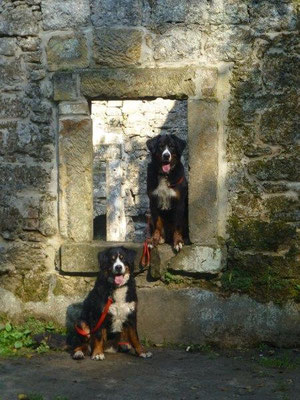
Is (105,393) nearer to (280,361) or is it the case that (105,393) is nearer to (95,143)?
(280,361)

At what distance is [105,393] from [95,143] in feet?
22.3

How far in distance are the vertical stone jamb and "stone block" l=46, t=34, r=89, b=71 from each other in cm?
34

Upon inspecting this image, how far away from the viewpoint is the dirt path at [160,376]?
4.27 m

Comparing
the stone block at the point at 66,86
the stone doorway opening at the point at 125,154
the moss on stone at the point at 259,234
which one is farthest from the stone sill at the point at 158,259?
the stone doorway opening at the point at 125,154

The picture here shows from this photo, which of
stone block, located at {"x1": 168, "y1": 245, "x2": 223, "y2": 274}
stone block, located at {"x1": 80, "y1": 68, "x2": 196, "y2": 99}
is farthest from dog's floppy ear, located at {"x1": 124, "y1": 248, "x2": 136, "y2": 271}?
stone block, located at {"x1": 80, "y1": 68, "x2": 196, "y2": 99}

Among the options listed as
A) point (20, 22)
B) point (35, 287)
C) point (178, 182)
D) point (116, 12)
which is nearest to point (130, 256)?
point (178, 182)

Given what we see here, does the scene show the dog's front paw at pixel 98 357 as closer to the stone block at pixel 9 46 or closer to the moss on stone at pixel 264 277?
the moss on stone at pixel 264 277

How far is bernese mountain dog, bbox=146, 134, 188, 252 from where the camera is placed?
5.62 metres

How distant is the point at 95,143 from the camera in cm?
1069

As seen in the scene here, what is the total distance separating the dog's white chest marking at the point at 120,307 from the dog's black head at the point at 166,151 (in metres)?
1.13

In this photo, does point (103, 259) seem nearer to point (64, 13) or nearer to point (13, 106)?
point (13, 106)

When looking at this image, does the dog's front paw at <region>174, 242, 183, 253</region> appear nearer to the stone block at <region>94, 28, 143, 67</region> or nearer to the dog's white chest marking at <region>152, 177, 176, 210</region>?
the dog's white chest marking at <region>152, 177, 176, 210</region>

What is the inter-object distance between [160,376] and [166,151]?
6.08 feet

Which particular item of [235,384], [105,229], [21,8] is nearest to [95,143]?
[105,229]
